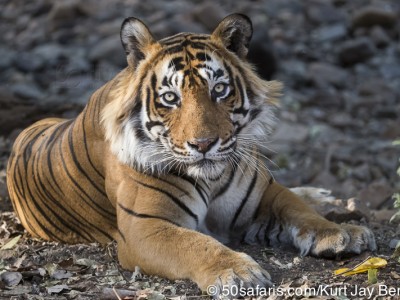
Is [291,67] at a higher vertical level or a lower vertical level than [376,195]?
higher

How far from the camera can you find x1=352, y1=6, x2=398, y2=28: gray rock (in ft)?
53.3

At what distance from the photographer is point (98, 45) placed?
14.0 metres

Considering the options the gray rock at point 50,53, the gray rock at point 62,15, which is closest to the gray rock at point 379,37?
the gray rock at point 62,15

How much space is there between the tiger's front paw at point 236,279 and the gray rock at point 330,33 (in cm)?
1186

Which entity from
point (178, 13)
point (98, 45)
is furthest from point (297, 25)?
point (98, 45)

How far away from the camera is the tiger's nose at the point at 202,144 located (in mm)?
4824

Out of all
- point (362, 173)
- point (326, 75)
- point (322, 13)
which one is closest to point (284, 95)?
point (326, 75)

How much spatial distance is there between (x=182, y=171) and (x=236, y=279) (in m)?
1.07

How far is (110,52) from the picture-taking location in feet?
44.4

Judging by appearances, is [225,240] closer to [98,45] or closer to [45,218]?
[45,218]

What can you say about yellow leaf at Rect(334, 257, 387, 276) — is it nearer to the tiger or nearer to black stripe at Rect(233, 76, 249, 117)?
the tiger

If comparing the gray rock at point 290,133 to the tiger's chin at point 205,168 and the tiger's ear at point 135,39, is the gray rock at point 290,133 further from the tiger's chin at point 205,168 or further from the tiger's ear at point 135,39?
the tiger's chin at point 205,168

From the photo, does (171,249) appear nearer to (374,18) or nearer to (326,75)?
(326,75)

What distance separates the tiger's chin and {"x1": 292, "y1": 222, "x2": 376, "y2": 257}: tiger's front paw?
0.66 metres
